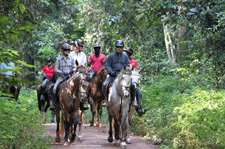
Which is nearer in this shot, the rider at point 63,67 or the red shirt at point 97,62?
the rider at point 63,67

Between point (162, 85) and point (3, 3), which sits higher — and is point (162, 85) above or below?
below

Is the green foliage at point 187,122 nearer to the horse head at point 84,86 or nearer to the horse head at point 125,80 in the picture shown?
the horse head at point 125,80

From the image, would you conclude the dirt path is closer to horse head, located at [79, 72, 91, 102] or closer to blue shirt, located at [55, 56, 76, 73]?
horse head, located at [79, 72, 91, 102]

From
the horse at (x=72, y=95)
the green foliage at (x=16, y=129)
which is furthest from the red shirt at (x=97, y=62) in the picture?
the green foliage at (x=16, y=129)

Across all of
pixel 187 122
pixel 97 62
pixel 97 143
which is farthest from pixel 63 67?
pixel 97 62

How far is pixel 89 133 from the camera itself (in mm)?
12703

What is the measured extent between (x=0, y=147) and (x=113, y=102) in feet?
13.1

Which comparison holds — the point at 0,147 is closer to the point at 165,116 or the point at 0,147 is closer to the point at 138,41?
the point at 165,116

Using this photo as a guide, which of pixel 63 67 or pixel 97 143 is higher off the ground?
pixel 63 67

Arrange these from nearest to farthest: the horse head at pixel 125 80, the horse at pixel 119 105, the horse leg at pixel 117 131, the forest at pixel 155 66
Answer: the forest at pixel 155 66, the horse head at pixel 125 80, the horse at pixel 119 105, the horse leg at pixel 117 131

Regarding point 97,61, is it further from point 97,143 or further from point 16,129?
point 16,129

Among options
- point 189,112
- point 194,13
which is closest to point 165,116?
point 189,112

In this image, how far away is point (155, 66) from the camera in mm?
21375

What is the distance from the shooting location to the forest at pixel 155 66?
7505 mm
